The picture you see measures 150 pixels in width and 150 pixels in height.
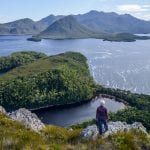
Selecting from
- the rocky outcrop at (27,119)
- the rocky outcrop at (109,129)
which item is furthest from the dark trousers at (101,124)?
the rocky outcrop at (27,119)

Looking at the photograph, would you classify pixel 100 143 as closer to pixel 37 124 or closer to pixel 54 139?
pixel 54 139

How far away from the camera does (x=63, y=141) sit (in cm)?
2848

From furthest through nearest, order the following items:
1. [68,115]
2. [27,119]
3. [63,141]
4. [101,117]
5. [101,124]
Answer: [68,115], [27,119], [101,117], [101,124], [63,141]

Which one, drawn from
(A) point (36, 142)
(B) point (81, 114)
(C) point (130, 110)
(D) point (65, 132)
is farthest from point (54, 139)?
(B) point (81, 114)

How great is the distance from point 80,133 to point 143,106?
168m

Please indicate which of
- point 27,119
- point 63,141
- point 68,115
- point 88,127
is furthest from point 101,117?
point 68,115

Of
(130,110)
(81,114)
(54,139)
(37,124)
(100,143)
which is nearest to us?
(100,143)

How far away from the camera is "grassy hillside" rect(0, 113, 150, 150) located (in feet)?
82.7

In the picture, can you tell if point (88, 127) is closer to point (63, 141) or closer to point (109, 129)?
point (109, 129)

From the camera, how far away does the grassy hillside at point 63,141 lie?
82.7 ft

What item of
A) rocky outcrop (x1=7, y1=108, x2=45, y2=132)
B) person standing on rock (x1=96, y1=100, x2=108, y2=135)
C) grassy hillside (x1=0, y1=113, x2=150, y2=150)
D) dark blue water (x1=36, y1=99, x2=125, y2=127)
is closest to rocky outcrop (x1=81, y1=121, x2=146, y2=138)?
person standing on rock (x1=96, y1=100, x2=108, y2=135)

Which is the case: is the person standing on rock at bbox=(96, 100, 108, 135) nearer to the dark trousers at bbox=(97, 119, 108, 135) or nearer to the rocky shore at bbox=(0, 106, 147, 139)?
the dark trousers at bbox=(97, 119, 108, 135)

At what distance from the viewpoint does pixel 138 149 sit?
26703 millimetres

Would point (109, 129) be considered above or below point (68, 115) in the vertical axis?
above
